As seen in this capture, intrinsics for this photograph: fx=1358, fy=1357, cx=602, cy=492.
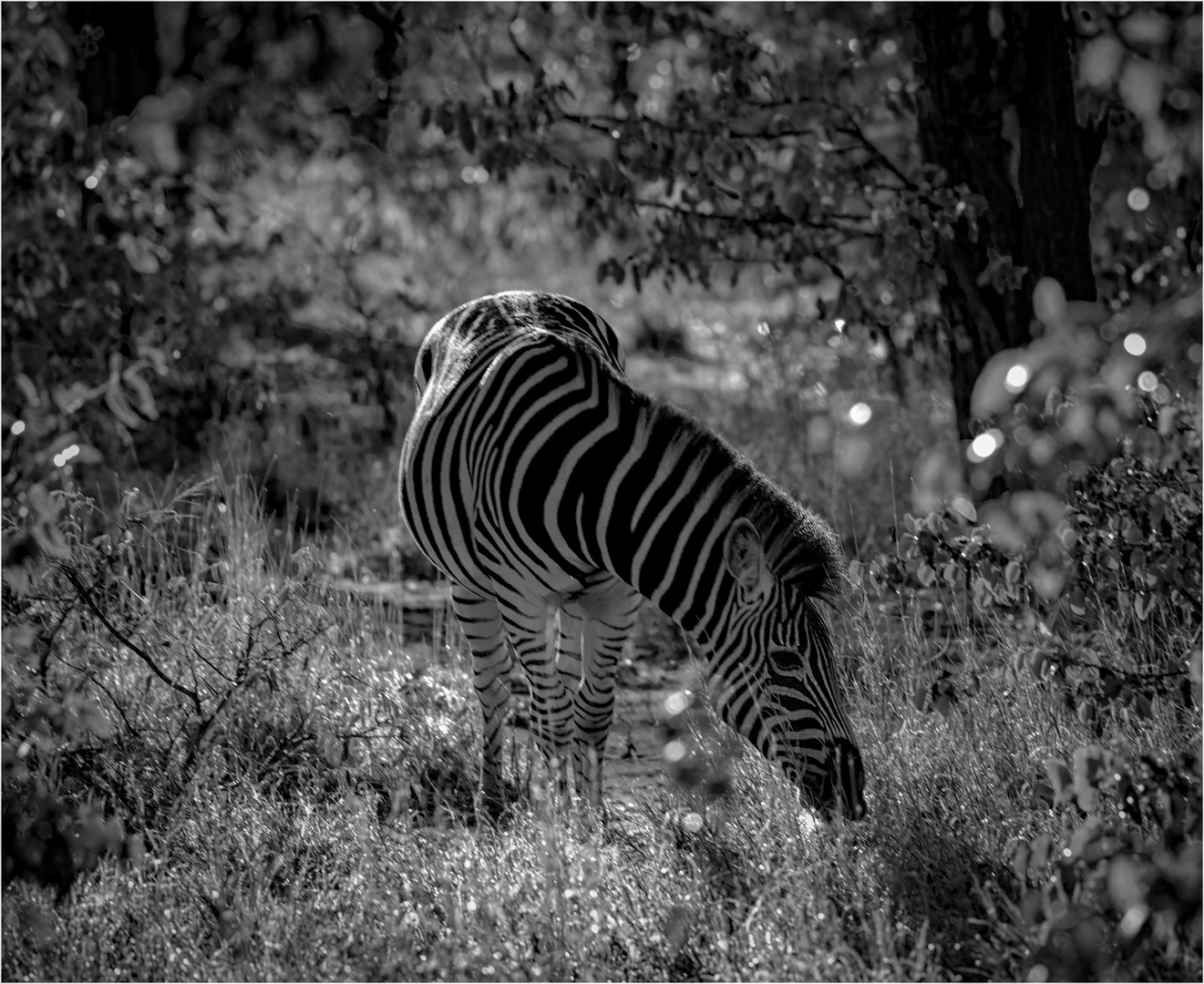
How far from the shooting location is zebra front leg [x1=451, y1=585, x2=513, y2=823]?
4871 mm

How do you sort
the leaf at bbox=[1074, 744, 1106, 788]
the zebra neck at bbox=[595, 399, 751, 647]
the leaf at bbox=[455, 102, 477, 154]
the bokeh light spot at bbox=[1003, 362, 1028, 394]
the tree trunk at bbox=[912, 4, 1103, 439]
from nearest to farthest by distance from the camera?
the bokeh light spot at bbox=[1003, 362, 1028, 394]
the leaf at bbox=[1074, 744, 1106, 788]
the zebra neck at bbox=[595, 399, 751, 647]
the leaf at bbox=[455, 102, 477, 154]
the tree trunk at bbox=[912, 4, 1103, 439]

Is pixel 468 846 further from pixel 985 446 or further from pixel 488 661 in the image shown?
pixel 985 446

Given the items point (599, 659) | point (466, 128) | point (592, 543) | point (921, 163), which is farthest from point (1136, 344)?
point (921, 163)

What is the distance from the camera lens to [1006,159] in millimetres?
6301

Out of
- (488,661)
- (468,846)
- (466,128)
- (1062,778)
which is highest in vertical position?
(466,128)

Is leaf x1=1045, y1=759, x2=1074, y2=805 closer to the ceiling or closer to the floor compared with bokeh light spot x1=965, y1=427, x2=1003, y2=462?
closer to the floor

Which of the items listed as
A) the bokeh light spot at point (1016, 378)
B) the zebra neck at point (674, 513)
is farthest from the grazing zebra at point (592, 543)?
the bokeh light spot at point (1016, 378)

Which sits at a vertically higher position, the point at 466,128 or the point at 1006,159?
the point at 1006,159

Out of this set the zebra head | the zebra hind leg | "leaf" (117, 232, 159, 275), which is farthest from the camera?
"leaf" (117, 232, 159, 275)

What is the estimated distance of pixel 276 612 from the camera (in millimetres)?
4617

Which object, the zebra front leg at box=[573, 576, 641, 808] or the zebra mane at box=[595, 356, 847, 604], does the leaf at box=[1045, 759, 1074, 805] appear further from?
the zebra front leg at box=[573, 576, 641, 808]

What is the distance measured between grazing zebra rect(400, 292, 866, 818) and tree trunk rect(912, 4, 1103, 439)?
1.94m

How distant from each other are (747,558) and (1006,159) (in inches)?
135

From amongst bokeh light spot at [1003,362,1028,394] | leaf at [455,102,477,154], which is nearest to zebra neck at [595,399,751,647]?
bokeh light spot at [1003,362,1028,394]
